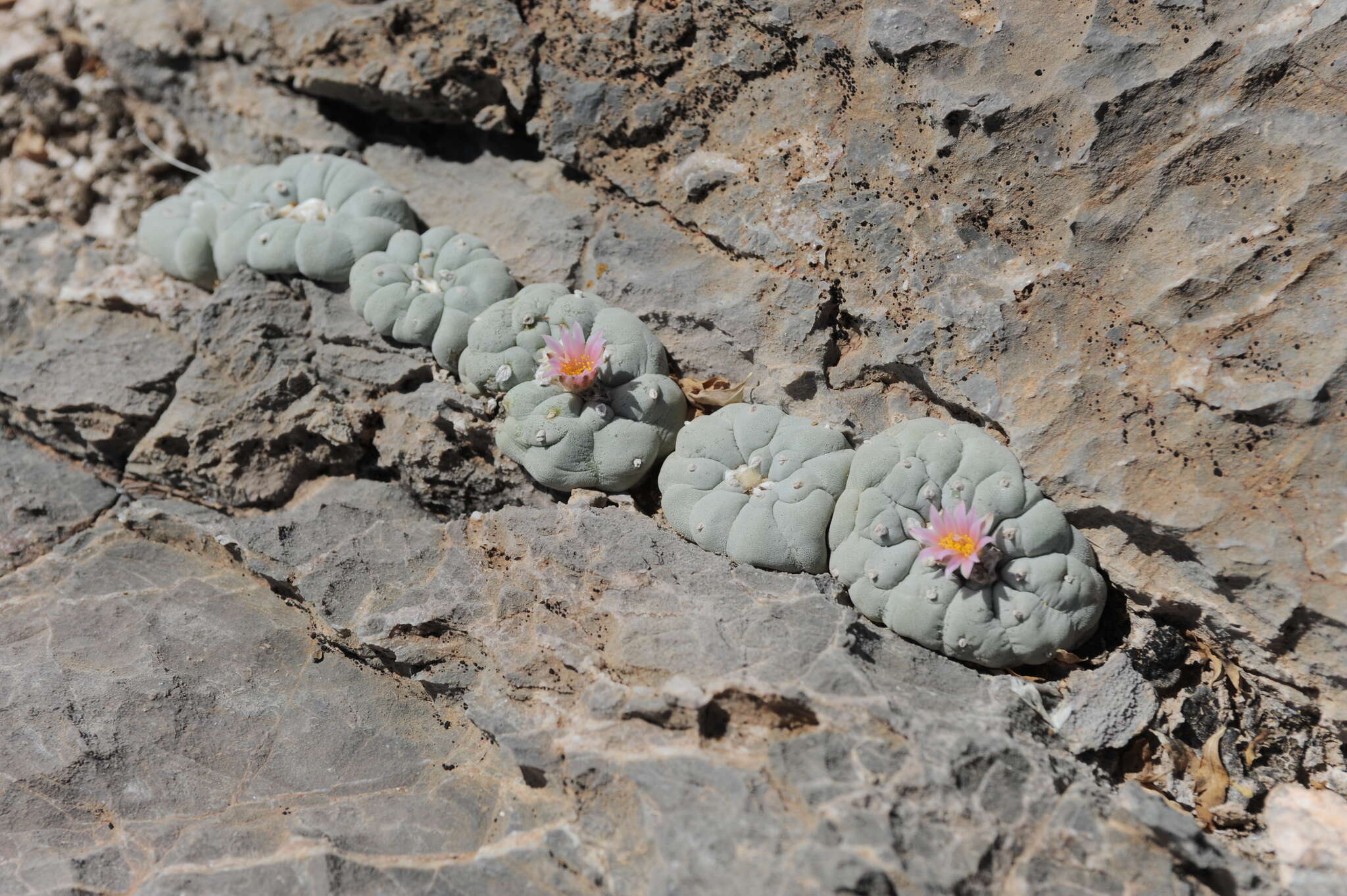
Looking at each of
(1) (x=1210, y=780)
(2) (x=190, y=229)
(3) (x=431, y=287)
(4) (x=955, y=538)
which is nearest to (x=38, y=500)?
(2) (x=190, y=229)

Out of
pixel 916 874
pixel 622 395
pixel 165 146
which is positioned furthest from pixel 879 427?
pixel 165 146

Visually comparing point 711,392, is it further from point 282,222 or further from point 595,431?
point 282,222

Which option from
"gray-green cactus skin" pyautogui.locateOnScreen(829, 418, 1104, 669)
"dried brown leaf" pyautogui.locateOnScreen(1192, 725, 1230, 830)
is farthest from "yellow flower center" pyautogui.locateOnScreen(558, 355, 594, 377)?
"dried brown leaf" pyautogui.locateOnScreen(1192, 725, 1230, 830)

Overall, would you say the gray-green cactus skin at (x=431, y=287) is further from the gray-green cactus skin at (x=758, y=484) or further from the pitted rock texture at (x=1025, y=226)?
the gray-green cactus skin at (x=758, y=484)

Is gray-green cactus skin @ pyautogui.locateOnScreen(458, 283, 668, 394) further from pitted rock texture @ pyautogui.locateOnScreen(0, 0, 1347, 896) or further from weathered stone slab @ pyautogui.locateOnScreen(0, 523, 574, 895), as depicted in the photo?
weathered stone slab @ pyautogui.locateOnScreen(0, 523, 574, 895)

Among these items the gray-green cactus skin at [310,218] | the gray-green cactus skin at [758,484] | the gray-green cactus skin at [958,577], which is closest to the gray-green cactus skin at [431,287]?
the gray-green cactus skin at [310,218]
